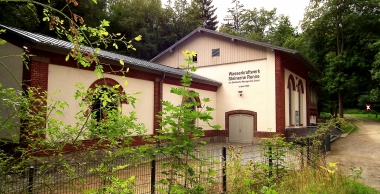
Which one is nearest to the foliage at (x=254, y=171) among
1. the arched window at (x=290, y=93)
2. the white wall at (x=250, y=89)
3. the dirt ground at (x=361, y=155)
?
the dirt ground at (x=361, y=155)

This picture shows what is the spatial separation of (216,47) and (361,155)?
34.7 ft

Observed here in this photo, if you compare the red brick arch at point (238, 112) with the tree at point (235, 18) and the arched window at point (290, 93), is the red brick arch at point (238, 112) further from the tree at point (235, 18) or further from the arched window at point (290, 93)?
the tree at point (235, 18)

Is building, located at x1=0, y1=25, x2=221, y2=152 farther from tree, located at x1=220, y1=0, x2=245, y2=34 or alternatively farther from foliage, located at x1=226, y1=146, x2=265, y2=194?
tree, located at x1=220, y1=0, x2=245, y2=34

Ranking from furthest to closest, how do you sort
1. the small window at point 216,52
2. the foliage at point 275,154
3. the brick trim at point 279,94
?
the small window at point 216,52
the brick trim at point 279,94
the foliage at point 275,154

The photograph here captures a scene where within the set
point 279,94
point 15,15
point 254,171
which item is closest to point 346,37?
point 279,94

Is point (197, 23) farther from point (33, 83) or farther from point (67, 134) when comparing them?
point (67, 134)

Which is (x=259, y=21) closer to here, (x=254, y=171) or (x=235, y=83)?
(x=235, y=83)

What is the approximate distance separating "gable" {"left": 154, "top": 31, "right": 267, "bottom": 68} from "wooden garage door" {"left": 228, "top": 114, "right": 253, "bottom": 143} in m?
3.79

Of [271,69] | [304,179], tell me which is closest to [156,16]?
[271,69]

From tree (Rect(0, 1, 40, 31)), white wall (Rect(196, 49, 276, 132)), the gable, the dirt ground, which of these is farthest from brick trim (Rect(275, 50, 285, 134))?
tree (Rect(0, 1, 40, 31))

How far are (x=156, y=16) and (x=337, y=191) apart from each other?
28994 mm

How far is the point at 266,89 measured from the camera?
630 inches

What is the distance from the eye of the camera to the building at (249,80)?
15.6m

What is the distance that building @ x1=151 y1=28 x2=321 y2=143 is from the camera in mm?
15633
